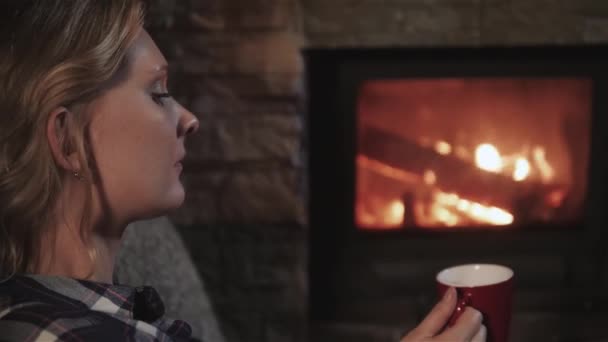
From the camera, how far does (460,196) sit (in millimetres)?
2035

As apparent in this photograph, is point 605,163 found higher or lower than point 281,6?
lower

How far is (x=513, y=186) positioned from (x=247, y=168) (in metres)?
0.77

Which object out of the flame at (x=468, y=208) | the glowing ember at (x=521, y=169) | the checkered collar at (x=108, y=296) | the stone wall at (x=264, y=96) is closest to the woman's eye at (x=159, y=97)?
the checkered collar at (x=108, y=296)

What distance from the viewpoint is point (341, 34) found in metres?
1.80

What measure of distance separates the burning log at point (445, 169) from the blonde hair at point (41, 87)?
4.16 ft

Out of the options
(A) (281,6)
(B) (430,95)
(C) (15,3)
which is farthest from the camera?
(B) (430,95)

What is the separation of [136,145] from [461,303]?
0.41 meters

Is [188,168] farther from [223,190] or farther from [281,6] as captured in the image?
[281,6]

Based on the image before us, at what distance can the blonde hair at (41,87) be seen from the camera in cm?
76

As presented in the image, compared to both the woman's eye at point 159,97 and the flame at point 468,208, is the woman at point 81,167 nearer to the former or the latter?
the woman's eye at point 159,97

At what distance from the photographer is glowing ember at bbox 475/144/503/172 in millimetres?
2029

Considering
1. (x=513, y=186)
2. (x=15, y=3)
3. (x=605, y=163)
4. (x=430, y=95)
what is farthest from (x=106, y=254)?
→ (x=605, y=163)

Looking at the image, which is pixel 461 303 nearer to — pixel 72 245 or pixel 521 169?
pixel 72 245

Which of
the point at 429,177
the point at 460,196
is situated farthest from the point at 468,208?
the point at 429,177
